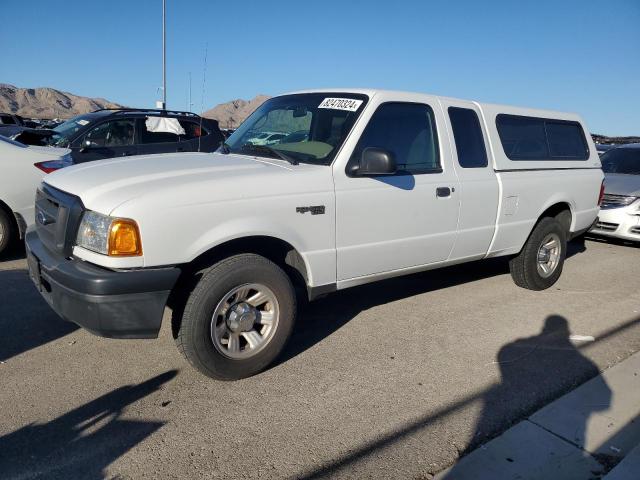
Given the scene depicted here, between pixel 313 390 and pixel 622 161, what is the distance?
28.6ft

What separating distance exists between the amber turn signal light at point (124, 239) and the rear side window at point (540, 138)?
3631mm

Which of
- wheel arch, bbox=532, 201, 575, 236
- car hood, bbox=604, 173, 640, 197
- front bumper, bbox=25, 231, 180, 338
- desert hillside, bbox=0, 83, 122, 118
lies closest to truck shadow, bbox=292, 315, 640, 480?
front bumper, bbox=25, 231, 180, 338

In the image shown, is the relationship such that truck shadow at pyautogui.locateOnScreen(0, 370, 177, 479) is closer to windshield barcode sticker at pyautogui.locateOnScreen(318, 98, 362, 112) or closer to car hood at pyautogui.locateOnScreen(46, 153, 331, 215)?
car hood at pyautogui.locateOnScreen(46, 153, 331, 215)

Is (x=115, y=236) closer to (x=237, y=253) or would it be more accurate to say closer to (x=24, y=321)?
(x=237, y=253)

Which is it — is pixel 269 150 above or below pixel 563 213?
above

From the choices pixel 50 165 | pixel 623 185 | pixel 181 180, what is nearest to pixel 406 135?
pixel 181 180

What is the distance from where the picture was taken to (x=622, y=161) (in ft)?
31.2

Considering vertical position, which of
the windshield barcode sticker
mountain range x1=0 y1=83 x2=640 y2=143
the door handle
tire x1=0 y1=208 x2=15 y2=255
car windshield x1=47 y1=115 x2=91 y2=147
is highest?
mountain range x1=0 y1=83 x2=640 y2=143

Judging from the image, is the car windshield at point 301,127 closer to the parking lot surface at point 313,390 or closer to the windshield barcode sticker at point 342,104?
the windshield barcode sticker at point 342,104

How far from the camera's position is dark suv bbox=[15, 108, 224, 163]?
7.28 m

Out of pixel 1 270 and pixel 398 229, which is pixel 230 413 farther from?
pixel 1 270

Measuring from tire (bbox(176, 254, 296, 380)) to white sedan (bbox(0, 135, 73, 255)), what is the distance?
3.54m

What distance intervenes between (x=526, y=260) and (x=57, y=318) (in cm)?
466

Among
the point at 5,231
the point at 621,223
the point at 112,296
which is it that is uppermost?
the point at 112,296
